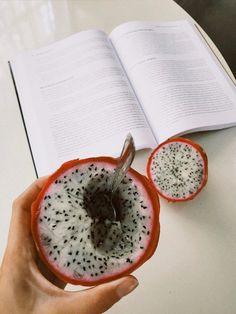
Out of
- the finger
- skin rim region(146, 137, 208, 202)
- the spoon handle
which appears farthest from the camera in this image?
skin rim region(146, 137, 208, 202)

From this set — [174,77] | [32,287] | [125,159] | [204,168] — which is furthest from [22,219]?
[174,77]

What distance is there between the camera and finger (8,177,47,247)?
0.45 meters

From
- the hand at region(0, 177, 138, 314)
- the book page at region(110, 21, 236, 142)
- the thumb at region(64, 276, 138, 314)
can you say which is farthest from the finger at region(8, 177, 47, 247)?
the book page at region(110, 21, 236, 142)

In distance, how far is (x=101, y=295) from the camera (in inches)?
14.5

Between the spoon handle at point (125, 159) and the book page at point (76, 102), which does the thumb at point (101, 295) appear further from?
the book page at point (76, 102)

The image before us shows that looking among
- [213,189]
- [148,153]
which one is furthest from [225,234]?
[148,153]

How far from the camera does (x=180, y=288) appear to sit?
0.52 meters

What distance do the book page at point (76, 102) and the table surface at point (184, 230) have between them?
36mm

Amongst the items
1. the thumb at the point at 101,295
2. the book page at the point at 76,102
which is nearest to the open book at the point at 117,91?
the book page at the point at 76,102

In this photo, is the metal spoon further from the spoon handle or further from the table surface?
the table surface

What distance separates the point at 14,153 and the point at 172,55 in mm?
436

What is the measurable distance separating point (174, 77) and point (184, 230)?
13.8 inches

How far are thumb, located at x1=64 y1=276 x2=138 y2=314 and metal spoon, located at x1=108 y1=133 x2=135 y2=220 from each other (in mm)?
83

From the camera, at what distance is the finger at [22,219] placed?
17.8 inches
